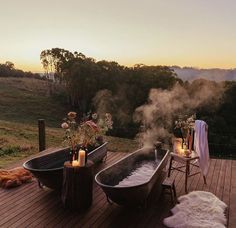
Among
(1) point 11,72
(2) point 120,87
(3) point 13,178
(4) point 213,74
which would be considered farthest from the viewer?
(1) point 11,72

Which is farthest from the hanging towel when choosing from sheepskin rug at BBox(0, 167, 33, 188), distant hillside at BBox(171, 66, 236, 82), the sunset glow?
distant hillside at BBox(171, 66, 236, 82)

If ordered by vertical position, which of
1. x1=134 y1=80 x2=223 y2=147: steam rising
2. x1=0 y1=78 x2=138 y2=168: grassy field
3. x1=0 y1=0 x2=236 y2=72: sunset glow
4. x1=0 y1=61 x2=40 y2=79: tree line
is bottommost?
x1=0 y1=78 x2=138 y2=168: grassy field

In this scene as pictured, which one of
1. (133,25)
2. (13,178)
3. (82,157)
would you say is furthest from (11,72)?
(82,157)

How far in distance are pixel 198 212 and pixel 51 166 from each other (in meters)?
2.40

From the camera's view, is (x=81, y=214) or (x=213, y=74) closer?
(x=81, y=214)

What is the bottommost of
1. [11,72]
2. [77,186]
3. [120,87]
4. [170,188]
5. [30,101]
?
[30,101]

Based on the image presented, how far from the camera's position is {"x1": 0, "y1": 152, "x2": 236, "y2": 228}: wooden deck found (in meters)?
3.73

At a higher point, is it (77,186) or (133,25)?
(133,25)

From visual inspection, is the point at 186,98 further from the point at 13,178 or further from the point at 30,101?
the point at 13,178

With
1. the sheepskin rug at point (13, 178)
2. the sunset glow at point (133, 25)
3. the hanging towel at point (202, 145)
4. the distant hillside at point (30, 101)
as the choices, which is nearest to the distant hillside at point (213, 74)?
the sunset glow at point (133, 25)

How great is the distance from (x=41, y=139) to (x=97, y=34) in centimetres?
481

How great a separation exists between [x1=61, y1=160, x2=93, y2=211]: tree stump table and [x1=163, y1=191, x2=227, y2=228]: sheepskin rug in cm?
104

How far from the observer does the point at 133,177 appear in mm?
5086

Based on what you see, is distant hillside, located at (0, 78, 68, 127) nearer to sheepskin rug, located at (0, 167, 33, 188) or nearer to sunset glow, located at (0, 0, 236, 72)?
sunset glow, located at (0, 0, 236, 72)
